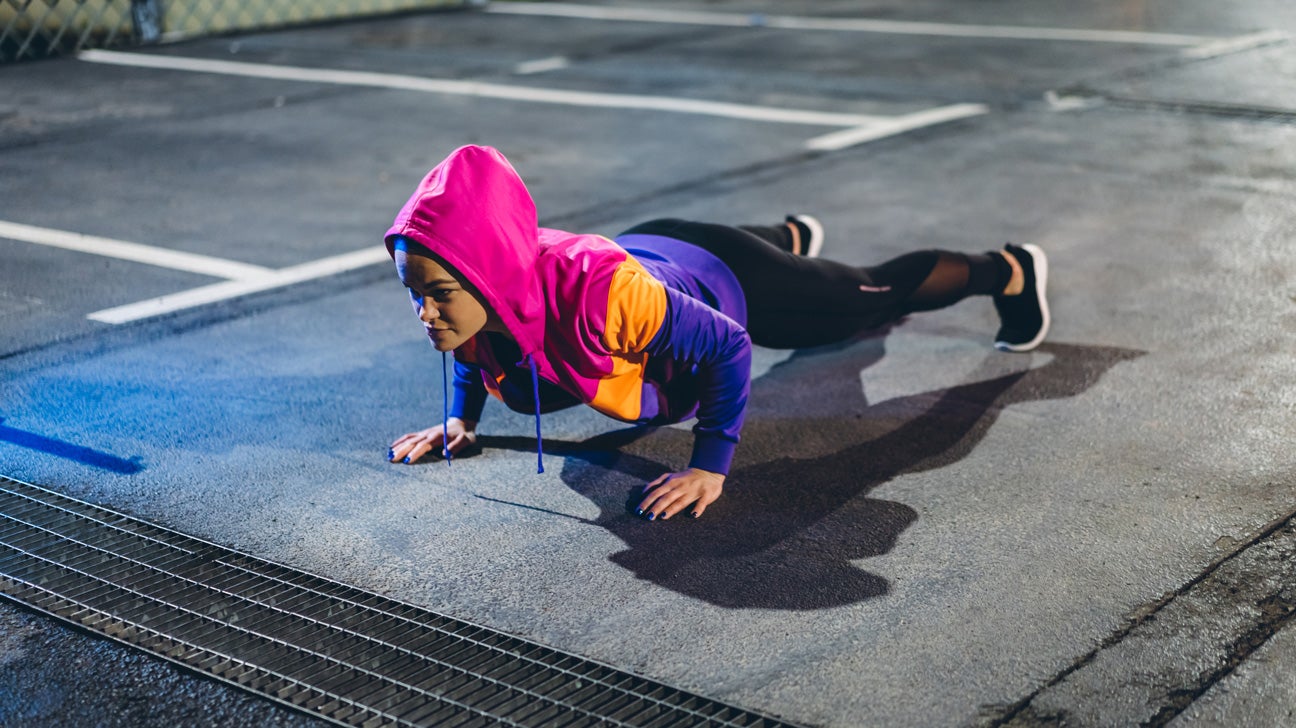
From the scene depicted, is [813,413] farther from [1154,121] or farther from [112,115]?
[112,115]

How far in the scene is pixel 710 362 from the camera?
3234mm

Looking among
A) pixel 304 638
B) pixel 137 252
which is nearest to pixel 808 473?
pixel 304 638

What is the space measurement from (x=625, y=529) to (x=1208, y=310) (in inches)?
106

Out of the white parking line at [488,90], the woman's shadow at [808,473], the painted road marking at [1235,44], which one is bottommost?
the woman's shadow at [808,473]

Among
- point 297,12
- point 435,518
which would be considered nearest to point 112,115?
point 297,12

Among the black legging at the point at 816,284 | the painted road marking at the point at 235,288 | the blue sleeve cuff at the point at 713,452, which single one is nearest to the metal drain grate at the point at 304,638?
the blue sleeve cuff at the point at 713,452

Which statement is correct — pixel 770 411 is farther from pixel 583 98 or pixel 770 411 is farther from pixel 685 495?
pixel 583 98

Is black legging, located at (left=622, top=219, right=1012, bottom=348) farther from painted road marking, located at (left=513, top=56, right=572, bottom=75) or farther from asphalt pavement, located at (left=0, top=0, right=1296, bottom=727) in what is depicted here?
painted road marking, located at (left=513, top=56, right=572, bottom=75)

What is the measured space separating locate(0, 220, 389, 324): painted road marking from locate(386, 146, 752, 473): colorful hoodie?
2.13 m

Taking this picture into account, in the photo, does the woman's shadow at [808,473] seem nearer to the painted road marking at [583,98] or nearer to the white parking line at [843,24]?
the painted road marking at [583,98]

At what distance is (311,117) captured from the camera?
8.79 metres

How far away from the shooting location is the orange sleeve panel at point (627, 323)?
3.04 meters

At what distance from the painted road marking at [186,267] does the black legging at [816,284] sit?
7.21 ft

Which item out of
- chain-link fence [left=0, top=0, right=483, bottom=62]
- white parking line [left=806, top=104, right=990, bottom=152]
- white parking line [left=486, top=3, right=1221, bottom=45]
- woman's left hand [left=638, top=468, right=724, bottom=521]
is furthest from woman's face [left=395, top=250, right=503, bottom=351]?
chain-link fence [left=0, top=0, right=483, bottom=62]
